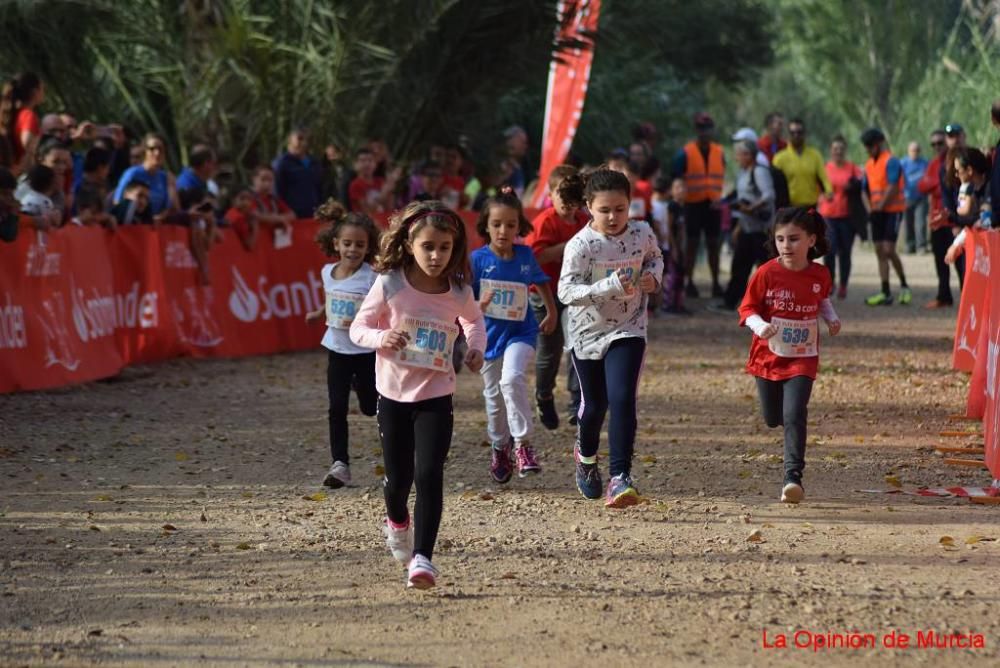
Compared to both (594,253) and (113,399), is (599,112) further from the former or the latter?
(594,253)

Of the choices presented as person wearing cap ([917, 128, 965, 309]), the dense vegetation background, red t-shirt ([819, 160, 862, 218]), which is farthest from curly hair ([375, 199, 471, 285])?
red t-shirt ([819, 160, 862, 218])

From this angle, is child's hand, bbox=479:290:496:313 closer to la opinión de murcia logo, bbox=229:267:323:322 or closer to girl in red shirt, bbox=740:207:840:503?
girl in red shirt, bbox=740:207:840:503

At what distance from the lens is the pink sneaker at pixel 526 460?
9289 mm

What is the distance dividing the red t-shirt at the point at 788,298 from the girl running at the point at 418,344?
2.12 meters

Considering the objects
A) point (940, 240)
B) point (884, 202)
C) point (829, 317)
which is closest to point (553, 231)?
point (829, 317)

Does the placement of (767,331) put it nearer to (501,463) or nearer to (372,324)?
(501,463)

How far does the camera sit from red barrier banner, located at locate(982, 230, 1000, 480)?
9.20m

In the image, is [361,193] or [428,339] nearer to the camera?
[428,339]

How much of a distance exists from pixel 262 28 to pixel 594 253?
37.7 feet

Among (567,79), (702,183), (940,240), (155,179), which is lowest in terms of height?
(940,240)

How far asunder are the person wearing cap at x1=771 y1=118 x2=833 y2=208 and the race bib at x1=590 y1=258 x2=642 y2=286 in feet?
38.4

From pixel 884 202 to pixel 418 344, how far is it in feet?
52.3

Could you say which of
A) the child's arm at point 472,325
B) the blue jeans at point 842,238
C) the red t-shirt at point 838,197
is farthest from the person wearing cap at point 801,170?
the child's arm at point 472,325

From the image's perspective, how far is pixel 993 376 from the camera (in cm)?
998
